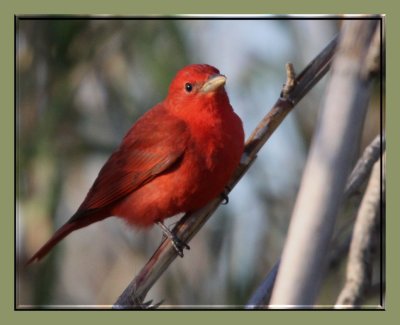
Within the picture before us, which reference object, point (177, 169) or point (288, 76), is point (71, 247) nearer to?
point (177, 169)

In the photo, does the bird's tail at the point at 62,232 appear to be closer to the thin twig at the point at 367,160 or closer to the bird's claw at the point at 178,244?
the bird's claw at the point at 178,244

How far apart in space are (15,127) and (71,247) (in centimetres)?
61

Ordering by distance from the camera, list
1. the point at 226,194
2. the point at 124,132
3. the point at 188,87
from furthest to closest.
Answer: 1. the point at 124,132
2. the point at 226,194
3. the point at 188,87

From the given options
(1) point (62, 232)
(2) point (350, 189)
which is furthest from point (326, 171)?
(1) point (62, 232)

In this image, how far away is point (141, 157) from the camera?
15.6 feet

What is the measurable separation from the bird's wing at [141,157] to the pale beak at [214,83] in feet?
0.59

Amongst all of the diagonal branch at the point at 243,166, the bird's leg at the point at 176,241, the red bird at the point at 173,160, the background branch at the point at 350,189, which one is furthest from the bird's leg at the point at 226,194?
the background branch at the point at 350,189

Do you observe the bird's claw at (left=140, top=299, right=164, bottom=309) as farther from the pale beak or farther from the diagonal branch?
the pale beak

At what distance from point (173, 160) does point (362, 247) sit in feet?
2.81

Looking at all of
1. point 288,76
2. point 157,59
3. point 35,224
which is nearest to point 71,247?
point 35,224

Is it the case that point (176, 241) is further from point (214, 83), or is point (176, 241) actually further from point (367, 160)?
point (367, 160)

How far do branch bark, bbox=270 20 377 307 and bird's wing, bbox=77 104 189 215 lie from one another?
56 centimetres

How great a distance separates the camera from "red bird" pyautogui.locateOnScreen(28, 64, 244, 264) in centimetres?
460

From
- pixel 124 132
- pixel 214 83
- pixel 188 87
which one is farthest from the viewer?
pixel 124 132
